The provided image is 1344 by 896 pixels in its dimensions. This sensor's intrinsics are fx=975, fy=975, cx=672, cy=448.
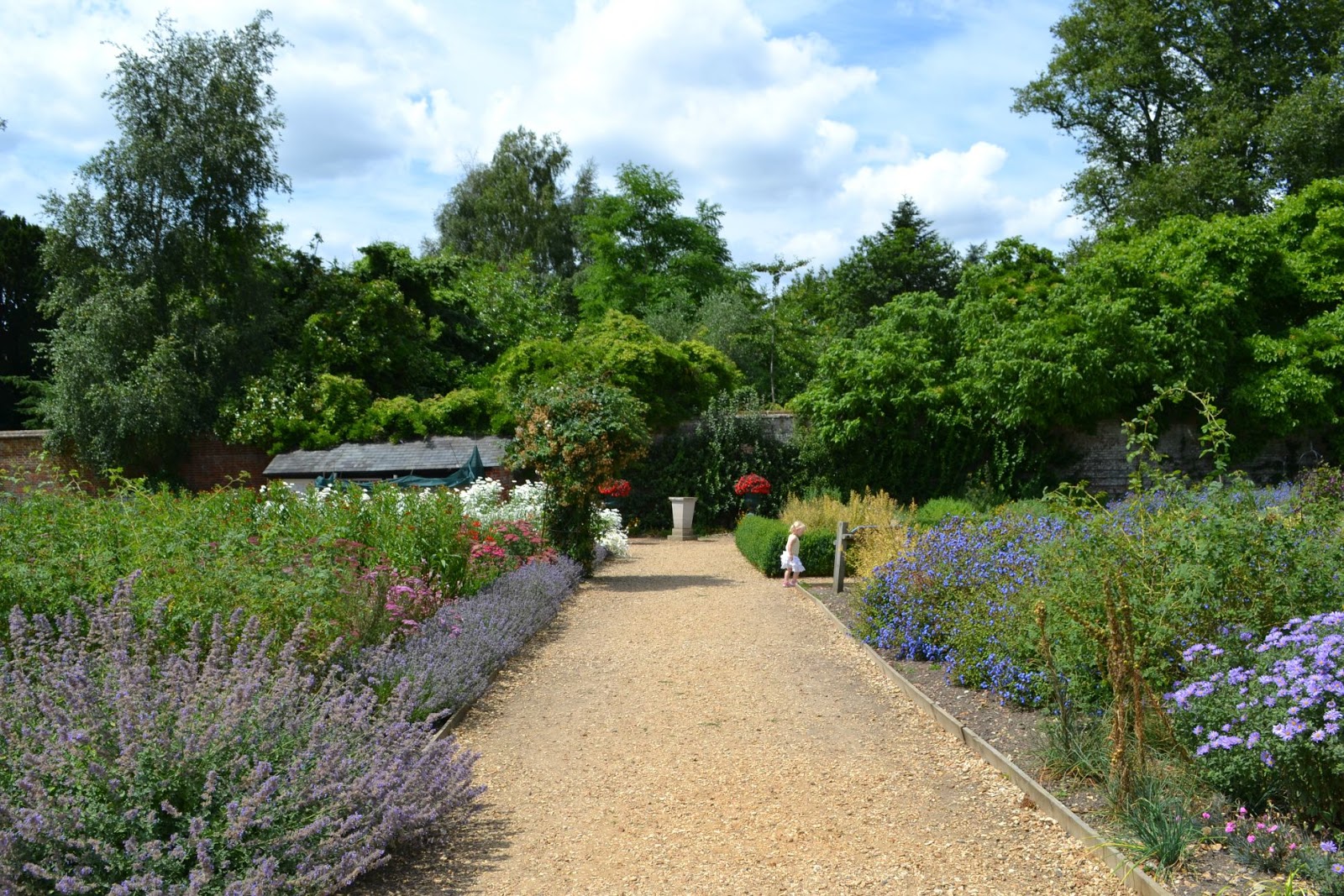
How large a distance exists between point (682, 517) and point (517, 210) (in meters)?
19.9

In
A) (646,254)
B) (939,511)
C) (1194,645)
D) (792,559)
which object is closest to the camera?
(1194,645)

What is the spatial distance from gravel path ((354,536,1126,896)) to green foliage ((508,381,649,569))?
12.8 feet

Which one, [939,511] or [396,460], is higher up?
[396,460]

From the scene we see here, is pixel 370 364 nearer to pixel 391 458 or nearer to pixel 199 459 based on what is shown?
pixel 391 458

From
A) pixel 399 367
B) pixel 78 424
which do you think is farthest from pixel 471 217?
pixel 78 424

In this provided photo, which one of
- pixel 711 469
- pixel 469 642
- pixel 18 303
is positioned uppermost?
pixel 18 303

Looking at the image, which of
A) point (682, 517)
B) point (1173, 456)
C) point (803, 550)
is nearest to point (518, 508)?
point (803, 550)

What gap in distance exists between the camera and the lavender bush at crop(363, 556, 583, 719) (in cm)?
556

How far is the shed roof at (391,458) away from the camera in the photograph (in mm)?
18234

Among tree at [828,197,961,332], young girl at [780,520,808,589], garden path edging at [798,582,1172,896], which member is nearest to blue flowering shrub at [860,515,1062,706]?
garden path edging at [798,582,1172,896]

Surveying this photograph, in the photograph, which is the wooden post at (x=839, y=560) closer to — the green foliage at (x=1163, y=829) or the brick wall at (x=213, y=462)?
the green foliage at (x=1163, y=829)

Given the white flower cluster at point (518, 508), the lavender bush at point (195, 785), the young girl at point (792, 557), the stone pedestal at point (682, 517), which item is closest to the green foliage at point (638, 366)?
the stone pedestal at point (682, 517)

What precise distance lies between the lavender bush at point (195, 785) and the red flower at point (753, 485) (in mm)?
13681

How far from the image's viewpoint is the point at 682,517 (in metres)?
17.9
